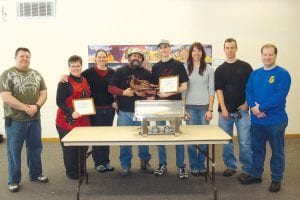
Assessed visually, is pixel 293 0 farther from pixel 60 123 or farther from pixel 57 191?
pixel 57 191

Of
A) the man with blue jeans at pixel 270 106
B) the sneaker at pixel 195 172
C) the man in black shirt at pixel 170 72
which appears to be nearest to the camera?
the man with blue jeans at pixel 270 106

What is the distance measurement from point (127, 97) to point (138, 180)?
960 mm

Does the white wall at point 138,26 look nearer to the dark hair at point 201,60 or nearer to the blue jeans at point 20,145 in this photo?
the dark hair at point 201,60

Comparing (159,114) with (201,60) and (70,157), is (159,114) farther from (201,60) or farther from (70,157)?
(70,157)

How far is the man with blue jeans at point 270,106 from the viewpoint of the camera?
3227mm

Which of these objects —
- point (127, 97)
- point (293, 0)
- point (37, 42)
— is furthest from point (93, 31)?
point (293, 0)

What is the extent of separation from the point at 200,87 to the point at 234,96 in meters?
0.39

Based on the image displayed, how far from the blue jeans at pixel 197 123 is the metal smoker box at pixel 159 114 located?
54 centimetres

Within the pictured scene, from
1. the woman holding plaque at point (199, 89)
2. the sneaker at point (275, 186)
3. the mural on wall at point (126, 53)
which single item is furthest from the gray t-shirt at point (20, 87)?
the sneaker at point (275, 186)

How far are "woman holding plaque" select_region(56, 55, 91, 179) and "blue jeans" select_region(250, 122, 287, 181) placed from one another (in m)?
1.84

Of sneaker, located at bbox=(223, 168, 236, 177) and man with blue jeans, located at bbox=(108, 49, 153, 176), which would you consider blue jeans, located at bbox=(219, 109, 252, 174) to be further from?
man with blue jeans, located at bbox=(108, 49, 153, 176)

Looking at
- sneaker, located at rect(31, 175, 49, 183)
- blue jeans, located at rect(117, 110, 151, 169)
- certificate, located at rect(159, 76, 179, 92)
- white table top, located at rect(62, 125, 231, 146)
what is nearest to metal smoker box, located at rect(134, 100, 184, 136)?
white table top, located at rect(62, 125, 231, 146)

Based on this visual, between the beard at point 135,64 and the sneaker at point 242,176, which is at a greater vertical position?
the beard at point 135,64

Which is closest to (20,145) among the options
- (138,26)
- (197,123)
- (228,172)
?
(197,123)
